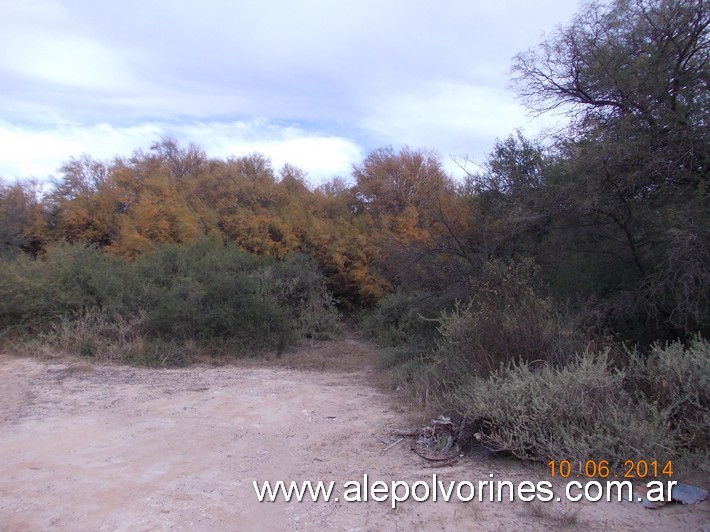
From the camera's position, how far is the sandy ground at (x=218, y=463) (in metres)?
4.09

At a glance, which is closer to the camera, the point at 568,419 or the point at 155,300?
the point at 568,419

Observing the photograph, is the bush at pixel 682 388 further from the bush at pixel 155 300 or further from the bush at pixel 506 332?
the bush at pixel 155 300

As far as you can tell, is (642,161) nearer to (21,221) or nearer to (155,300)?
(155,300)

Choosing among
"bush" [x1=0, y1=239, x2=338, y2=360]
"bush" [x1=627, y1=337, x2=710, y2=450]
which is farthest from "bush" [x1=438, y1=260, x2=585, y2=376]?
"bush" [x1=0, y1=239, x2=338, y2=360]

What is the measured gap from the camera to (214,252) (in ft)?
47.2

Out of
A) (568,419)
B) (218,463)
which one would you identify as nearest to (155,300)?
(218,463)

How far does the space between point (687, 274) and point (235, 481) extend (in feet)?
21.7

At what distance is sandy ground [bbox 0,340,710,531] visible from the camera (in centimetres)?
409

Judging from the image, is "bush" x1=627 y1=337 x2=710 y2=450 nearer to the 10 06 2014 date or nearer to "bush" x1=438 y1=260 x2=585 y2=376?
the 10 06 2014 date

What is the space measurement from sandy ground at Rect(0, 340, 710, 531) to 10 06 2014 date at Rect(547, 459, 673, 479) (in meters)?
0.23

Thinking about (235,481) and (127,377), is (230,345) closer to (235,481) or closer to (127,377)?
(127,377)

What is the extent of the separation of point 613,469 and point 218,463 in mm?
3444

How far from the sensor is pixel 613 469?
469cm

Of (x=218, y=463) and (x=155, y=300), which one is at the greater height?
(x=155, y=300)
